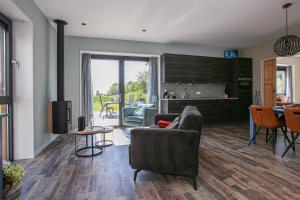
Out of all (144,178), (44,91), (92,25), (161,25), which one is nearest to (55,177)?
(144,178)

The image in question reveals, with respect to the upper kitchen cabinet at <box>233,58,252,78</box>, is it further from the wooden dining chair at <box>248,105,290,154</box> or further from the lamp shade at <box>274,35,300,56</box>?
the wooden dining chair at <box>248,105,290,154</box>

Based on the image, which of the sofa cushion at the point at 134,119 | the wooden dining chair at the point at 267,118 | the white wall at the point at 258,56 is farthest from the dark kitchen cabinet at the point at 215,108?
the wooden dining chair at the point at 267,118

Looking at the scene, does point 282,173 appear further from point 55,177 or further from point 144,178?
point 55,177

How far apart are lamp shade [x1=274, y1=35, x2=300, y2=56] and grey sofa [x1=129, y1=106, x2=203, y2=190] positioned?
2.59 metres

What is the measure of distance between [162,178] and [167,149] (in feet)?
1.60

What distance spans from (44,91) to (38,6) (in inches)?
63.5

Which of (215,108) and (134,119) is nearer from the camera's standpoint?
(134,119)

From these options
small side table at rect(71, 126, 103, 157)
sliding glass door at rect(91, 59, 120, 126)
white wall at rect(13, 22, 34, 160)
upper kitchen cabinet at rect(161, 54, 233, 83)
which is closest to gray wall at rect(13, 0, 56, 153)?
white wall at rect(13, 22, 34, 160)

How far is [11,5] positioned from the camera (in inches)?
98.1

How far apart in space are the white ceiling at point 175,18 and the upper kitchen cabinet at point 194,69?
65cm

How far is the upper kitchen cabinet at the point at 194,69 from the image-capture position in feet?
18.5

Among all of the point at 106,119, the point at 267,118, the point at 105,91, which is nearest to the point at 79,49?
the point at 105,91

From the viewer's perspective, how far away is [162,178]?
2.37m

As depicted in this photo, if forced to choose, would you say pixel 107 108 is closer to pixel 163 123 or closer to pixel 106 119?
pixel 106 119
